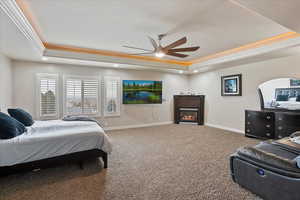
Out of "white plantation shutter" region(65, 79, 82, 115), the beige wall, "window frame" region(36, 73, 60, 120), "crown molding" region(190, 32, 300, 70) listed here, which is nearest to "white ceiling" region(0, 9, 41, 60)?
the beige wall

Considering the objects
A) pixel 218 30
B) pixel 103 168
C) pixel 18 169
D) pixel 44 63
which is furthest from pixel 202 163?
pixel 44 63

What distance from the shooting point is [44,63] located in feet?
15.3

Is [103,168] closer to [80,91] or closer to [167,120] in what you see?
[80,91]

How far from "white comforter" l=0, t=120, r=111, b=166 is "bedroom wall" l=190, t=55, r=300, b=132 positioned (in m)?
4.70

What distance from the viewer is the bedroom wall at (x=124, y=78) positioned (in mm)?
4391

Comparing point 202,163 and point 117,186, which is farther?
point 202,163

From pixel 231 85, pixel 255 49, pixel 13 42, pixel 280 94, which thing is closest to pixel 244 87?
pixel 231 85

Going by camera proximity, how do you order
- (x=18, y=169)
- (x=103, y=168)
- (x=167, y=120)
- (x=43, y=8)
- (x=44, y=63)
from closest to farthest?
(x=18, y=169) → (x=43, y=8) → (x=103, y=168) → (x=44, y=63) → (x=167, y=120)

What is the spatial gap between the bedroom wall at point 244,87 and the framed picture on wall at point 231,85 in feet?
0.47

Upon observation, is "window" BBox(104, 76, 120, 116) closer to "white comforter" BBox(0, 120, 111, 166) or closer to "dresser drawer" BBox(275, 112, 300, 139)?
"white comforter" BBox(0, 120, 111, 166)

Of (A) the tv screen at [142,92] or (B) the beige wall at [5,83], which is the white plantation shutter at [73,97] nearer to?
(B) the beige wall at [5,83]

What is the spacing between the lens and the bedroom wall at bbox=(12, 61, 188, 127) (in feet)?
14.4

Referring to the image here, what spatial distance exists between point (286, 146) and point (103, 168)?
2939 mm

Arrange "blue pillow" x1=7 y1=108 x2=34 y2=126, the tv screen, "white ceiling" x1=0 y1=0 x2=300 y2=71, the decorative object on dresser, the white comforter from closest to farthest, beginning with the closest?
1. the white comforter
2. "white ceiling" x1=0 y1=0 x2=300 y2=71
3. "blue pillow" x1=7 y1=108 x2=34 y2=126
4. the tv screen
5. the decorative object on dresser
